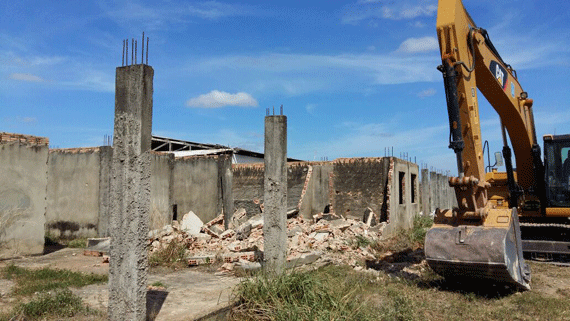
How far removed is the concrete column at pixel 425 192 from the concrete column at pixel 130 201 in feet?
55.0

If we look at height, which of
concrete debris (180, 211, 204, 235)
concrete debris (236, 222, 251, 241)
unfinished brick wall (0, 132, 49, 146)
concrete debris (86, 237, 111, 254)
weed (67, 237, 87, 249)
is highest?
unfinished brick wall (0, 132, 49, 146)

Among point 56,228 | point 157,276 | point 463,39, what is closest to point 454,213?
point 463,39

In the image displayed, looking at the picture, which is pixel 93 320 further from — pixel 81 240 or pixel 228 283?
pixel 81 240

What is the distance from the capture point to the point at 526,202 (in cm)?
953

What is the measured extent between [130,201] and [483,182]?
507 centimetres

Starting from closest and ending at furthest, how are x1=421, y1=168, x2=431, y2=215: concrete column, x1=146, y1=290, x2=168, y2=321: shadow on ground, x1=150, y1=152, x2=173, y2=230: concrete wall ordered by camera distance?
x1=146, y1=290, x2=168, y2=321: shadow on ground → x1=150, y1=152, x2=173, y2=230: concrete wall → x1=421, y1=168, x2=431, y2=215: concrete column

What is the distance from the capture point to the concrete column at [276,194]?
26.4ft

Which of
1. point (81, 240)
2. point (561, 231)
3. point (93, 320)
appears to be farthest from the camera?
point (81, 240)

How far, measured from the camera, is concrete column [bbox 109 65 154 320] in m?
4.63

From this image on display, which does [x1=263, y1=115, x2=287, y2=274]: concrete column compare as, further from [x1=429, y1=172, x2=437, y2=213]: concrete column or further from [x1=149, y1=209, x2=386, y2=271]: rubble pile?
[x1=429, y1=172, x2=437, y2=213]: concrete column

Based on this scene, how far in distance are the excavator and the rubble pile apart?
115 inches

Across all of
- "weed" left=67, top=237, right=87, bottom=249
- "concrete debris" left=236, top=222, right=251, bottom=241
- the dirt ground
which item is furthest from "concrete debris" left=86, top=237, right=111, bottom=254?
"concrete debris" left=236, top=222, right=251, bottom=241

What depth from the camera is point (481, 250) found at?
20.5 feet

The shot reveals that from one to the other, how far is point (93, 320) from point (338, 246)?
22.4ft
